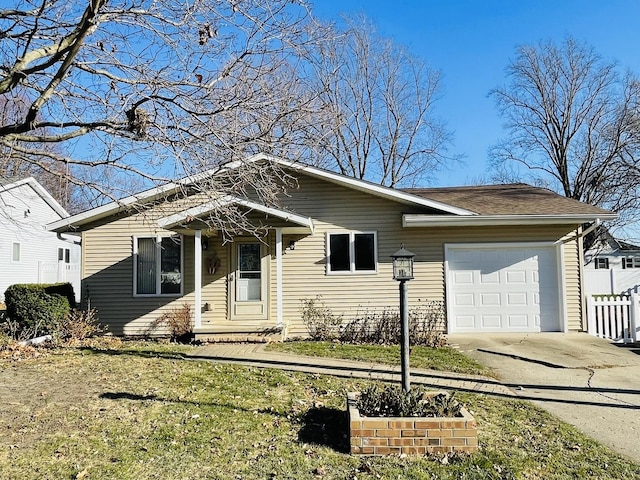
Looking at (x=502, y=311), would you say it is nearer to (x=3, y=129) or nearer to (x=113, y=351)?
(x=113, y=351)

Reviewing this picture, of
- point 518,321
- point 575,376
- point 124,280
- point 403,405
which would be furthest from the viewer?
point 124,280

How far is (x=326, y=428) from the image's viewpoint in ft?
16.8

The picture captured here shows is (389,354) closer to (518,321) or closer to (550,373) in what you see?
(550,373)

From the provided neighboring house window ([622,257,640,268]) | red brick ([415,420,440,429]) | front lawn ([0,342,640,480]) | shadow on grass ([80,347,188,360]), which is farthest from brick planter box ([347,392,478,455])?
neighboring house window ([622,257,640,268])

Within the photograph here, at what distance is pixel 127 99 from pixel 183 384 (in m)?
3.75

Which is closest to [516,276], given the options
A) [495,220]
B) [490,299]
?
[490,299]

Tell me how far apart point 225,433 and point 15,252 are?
20.9 metres

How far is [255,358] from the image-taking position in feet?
28.2

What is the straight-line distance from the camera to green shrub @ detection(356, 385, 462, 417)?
464 cm

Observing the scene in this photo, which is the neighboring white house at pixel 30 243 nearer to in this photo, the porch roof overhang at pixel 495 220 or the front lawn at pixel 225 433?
the porch roof overhang at pixel 495 220

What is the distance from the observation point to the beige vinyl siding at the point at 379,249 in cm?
1180

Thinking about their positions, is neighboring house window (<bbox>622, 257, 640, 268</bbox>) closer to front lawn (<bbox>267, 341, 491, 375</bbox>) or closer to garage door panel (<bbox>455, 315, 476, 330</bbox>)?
garage door panel (<bbox>455, 315, 476, 330</bbox>)

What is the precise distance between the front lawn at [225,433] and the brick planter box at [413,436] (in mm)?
114

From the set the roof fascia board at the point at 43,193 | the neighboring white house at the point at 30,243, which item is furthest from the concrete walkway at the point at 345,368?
the roof fascia board at the point at 43,193
